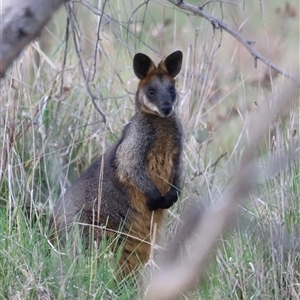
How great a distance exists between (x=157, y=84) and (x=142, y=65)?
0.20 meters

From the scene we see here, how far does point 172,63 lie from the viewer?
4.83 metres

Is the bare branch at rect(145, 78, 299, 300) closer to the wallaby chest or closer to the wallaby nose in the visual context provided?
the wallaby nose

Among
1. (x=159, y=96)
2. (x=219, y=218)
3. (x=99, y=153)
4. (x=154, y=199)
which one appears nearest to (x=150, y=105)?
(x=159, y=96)

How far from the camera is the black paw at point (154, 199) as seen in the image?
4641mm

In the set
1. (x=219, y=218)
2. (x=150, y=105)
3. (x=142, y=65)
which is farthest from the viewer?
(x=142, y=65)

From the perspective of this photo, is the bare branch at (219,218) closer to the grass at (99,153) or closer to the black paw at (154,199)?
the grass at (99,153)

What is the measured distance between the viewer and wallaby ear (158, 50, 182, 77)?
188 inches

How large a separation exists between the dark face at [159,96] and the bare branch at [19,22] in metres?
2.86

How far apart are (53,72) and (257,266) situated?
2948 mm

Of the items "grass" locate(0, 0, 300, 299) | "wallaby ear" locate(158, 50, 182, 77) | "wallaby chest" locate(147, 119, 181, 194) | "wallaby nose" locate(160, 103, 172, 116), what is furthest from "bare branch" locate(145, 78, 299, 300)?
"wallaby ear" locate(158, 50, 182, 77)

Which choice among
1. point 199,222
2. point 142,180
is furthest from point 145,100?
point 199,222

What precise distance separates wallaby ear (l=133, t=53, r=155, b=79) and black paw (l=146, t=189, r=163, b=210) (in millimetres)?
799

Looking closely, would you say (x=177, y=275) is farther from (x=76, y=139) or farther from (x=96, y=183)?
(x=76, y=139)

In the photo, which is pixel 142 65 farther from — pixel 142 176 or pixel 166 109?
pixel 142 176
